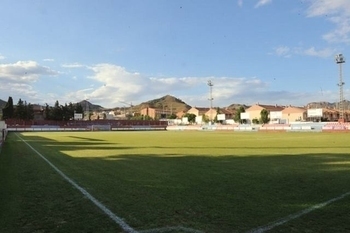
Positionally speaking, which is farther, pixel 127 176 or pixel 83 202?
pixel 127 176

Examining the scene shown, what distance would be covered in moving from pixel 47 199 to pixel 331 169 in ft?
29.3

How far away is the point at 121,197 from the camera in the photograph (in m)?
7.38

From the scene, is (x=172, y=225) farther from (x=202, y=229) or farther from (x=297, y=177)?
(x=297, y=177)

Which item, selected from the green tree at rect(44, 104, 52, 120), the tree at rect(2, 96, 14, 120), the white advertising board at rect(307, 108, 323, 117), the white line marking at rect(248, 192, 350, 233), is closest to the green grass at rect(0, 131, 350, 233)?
the white line marking at rect(248, 192, 350, 233)

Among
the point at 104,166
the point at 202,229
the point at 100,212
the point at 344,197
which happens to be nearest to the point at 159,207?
the point at 100,212

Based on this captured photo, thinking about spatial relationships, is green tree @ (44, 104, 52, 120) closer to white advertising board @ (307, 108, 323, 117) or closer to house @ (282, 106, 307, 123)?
white advertising board @ (307, 108, 323, 117)

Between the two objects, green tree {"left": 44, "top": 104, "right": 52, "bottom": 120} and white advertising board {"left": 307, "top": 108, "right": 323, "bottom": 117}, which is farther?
green tree {"left": 44, "top": 104, "right": 52, "bottom": 120}

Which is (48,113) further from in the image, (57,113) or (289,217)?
(289,217)

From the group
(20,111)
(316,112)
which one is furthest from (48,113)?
(316,112)

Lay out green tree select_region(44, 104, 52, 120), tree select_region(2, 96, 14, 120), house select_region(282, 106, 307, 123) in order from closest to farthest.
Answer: tree select_region(2, 96, 14, 120) < green tree select_region(44, 104, 52, 120) < house select_region(282, 106, 307, 123)

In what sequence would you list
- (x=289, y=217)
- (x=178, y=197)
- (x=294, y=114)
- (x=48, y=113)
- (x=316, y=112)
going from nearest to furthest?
1. (x=289, y=217)
2. (x=178, y=197)
3. (x=316, y=112)
4. (x=48, y=113)
5. (x=294, y=114)

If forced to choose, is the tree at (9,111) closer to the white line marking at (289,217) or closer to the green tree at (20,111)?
the green tree at (20,111)

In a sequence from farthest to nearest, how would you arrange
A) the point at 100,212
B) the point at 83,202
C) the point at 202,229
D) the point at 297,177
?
the point at 297,177
the point at 83,202
the point at 100,212
the point at 202,229

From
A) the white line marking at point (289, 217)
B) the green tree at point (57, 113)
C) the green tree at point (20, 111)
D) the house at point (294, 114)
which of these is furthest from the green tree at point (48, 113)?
Result: the white line marking at point (289, 217)
